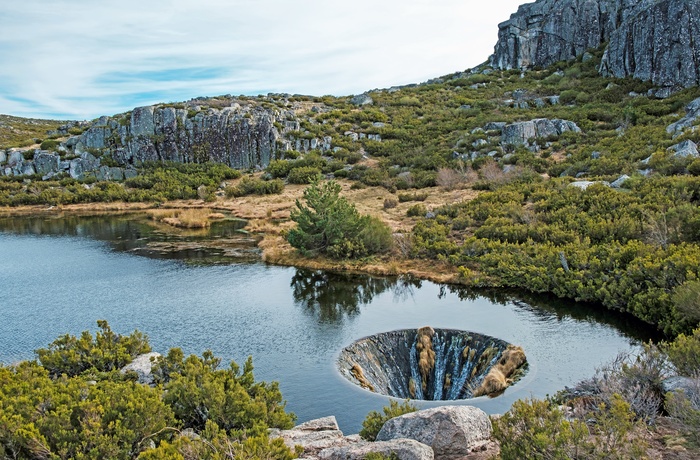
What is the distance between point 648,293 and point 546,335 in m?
4.15

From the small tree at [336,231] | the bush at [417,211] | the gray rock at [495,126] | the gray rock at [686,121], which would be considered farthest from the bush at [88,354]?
the gray rock at [495,126]

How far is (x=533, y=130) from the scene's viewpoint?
188ft

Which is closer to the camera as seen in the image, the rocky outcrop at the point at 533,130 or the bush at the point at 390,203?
the bush at the point at 390,203

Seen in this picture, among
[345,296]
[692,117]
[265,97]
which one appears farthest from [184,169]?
[692,117]

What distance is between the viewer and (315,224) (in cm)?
3297

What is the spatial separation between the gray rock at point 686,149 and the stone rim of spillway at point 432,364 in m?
25.0

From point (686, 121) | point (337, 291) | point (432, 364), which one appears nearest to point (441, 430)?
point (432, 364)

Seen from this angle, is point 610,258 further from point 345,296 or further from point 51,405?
point 51,405

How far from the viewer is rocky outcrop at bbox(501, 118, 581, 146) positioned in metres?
56.1

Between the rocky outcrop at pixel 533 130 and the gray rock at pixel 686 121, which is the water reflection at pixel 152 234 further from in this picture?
the gray rock at pixel 686 121

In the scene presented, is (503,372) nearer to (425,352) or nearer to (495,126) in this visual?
(425,352)

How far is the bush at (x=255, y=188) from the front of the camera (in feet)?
196

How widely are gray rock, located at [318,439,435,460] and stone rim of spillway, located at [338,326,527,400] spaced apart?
21.7 feet

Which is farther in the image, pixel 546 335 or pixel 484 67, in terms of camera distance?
pixel 484 67
